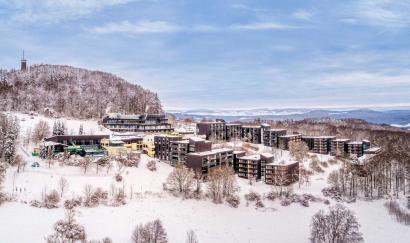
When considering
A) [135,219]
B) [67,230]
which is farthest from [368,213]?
[67,230]

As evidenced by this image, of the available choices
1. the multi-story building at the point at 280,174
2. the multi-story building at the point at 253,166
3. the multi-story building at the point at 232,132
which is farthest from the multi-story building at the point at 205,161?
the multi-story building at the point at 232,132

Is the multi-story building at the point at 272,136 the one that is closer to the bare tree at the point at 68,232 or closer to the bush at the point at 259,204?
the bush at the point at 259,204

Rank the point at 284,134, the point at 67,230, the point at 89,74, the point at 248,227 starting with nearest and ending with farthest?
the point at 67,230
the point at 248,227
the point at 284,134
the point at 89,74

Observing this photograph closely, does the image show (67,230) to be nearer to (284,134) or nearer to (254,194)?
(254,194)

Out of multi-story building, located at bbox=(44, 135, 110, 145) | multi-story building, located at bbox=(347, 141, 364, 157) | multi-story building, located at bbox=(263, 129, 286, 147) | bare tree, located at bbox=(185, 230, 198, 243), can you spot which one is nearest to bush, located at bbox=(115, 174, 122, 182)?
bare tree, located at bbox=(185, 230, 198, 243)

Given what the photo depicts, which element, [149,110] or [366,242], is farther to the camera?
[149,110]

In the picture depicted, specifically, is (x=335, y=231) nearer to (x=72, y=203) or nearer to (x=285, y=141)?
(x=72, y=203)

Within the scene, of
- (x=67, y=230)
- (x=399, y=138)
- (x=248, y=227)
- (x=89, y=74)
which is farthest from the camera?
(x=89, y=74)

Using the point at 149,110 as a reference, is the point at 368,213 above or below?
below
